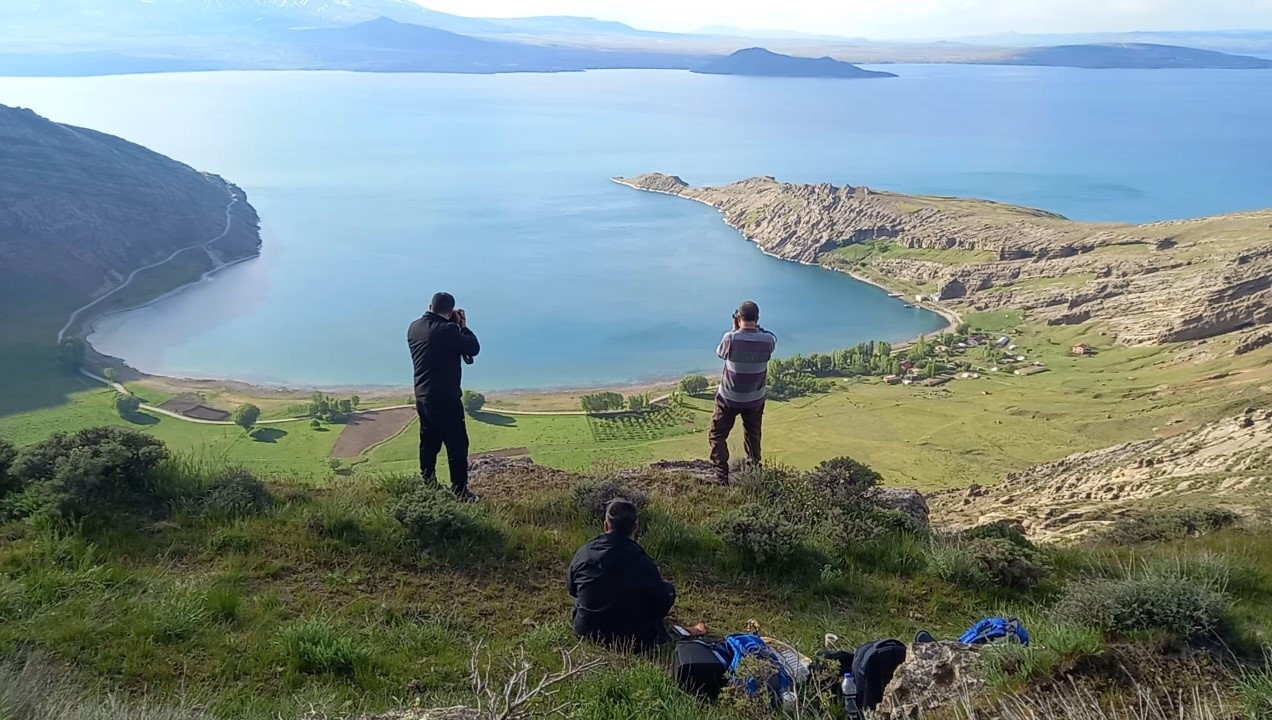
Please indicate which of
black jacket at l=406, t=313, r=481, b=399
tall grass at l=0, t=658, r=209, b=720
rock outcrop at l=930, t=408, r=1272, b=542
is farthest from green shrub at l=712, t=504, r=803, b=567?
rock outcrop at l=930, t=408, r=1272, b=542

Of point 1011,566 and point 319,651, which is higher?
point 319,651

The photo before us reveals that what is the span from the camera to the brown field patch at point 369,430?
38281 mm

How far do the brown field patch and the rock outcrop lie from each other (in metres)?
29.1

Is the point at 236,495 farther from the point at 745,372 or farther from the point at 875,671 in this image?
the point at 875,671

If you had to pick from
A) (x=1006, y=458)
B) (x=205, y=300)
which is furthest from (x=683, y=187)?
(x=1006, y=458)

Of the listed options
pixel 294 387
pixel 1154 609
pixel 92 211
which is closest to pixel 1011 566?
pixel 1154 609

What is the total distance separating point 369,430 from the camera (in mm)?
40969

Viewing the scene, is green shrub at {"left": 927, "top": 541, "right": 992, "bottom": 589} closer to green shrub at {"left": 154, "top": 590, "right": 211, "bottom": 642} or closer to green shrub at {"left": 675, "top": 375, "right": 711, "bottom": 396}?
green shrub at {"left": 154, "top": 590, "right": 211, "bottom": 642}

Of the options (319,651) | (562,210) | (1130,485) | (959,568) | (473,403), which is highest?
(319,651)

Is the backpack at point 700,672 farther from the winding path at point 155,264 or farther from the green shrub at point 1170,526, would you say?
the winding path at point 155,264

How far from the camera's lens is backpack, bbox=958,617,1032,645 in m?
3.60

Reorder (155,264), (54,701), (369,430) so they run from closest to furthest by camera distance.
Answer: (54,701) → (369,430) → (155,264)

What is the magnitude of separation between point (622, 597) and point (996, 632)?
74.3 inches

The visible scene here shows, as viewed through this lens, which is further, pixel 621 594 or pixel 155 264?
pixel 155 264
